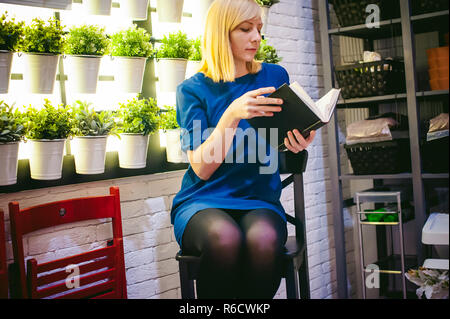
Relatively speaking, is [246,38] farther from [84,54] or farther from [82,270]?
[82,270]

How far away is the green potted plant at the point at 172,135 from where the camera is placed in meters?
2.04

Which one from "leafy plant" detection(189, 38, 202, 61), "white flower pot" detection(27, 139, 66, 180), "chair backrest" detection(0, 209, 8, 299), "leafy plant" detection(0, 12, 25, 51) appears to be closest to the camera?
"chair backrest" detection(0, 209, 8, 299)

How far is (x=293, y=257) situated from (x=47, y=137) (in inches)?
37.3

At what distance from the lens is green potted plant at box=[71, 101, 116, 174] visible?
178 cm

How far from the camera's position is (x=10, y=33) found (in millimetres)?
1595

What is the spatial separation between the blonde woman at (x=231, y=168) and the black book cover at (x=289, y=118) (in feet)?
0.10

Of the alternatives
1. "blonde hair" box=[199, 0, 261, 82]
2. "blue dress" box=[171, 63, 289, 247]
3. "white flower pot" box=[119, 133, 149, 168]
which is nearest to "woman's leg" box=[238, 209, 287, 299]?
"blue dress" box=[171, 63, 289, 247]

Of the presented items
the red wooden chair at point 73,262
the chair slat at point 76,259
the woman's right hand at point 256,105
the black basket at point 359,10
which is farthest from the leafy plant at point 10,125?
the black basket at point 359,10

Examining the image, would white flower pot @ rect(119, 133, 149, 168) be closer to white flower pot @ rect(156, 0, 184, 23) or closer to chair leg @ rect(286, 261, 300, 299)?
white flower pot @ rect(156, 0, 184, 23)

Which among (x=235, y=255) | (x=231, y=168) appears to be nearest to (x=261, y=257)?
(x=235, y=255)

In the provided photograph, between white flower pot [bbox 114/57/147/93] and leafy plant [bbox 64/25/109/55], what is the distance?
119 mm

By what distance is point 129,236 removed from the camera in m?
2.04

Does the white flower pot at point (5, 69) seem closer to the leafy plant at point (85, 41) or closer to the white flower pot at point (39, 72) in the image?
the white flower pot at point (39, 72)
